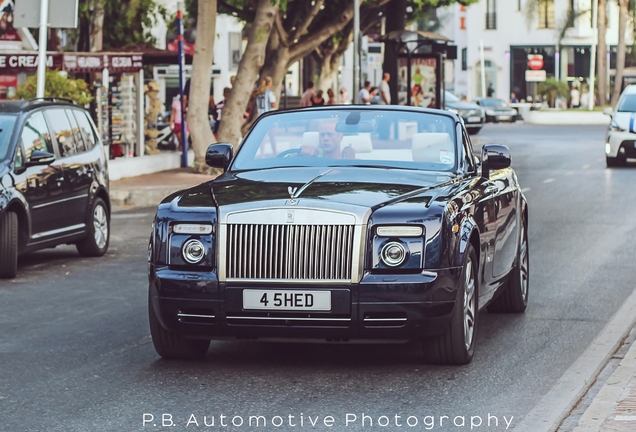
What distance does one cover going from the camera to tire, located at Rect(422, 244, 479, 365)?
7730 mm

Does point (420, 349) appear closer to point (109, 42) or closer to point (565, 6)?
point (109, 42)

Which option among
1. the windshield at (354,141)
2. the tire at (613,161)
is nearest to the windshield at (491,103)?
the tire at (613,161)

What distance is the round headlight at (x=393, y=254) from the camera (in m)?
7.45

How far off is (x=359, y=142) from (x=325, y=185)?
1078mm

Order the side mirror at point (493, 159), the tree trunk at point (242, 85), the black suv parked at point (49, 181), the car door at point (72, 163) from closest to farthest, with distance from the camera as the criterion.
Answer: the side mirror at point (493, 159) → the black suv parked at point (49, 181) → the car door at point (72, 163) → the tree trunk at point (242, 85)

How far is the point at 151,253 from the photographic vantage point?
7.85 m

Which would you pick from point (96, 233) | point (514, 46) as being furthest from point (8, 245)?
point (514, 46)

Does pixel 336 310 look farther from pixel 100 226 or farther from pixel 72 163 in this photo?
pixel 100 226

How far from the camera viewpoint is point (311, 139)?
359 inches

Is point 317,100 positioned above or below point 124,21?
below

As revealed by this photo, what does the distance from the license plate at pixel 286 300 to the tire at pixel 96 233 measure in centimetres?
700

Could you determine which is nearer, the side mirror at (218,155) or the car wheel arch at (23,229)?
the side mirror at (218,155)

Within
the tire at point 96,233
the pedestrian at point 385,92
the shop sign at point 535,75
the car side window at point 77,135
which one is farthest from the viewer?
the shop sign at point 535,75

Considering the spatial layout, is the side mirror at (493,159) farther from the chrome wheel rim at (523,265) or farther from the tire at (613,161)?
the tire at (613,161)
